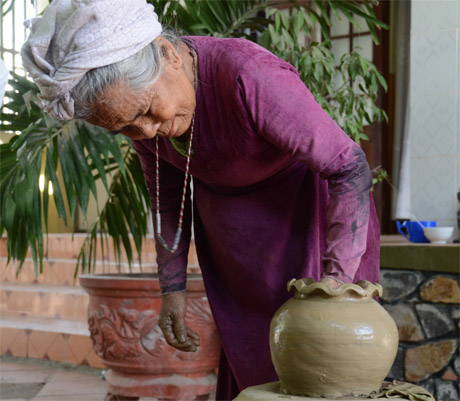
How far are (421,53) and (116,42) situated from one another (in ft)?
10.0

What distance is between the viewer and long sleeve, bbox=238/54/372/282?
133cm

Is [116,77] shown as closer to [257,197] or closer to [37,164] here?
[257,197]

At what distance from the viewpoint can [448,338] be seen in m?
3.30

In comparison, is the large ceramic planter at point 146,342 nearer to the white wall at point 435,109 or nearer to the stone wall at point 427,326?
the stone wall at point 427,326

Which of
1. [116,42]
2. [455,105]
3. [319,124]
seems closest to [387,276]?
[455,105]

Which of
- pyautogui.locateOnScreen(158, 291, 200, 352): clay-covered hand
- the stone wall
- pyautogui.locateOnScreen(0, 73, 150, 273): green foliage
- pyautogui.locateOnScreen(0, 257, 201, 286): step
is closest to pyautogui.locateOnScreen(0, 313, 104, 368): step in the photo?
pyautogui.locateOnScreen(0, 257, 201, 286): step

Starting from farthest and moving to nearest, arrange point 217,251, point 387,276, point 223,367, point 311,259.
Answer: point 387,276, point 223,367, point 217,251, point 311,259

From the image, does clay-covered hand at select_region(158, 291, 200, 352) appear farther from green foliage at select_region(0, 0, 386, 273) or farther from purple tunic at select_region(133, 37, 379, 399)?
green foliage at select_region(0, 0, 386, 273)

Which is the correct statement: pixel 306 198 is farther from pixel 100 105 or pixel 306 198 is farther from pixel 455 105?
pixel 455 105

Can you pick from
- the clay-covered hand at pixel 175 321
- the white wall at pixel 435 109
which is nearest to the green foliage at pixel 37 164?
the clay-covered hand at pixel 175 321

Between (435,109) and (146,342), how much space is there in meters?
2.13

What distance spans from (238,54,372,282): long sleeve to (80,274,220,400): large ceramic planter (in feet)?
5.79

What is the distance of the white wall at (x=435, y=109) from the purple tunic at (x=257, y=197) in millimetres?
2447

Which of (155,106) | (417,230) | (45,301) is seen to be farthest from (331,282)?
(45,301)
